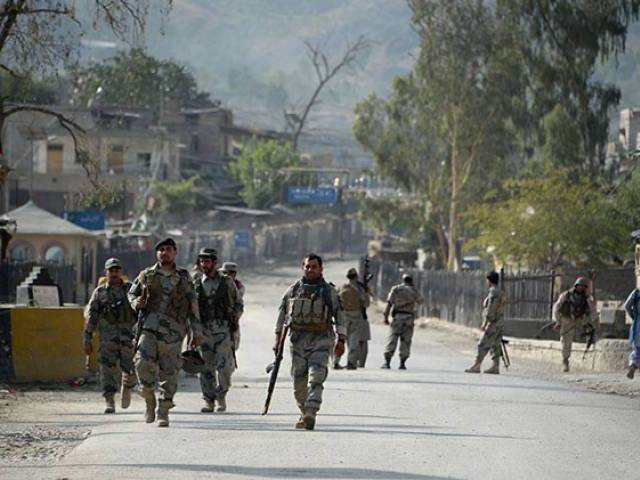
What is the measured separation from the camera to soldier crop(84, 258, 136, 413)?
59.4 feet

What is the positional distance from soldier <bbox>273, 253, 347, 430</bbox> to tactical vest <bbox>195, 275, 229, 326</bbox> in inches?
69.4

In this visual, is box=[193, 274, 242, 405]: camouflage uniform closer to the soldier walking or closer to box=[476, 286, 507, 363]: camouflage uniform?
the soldier walking

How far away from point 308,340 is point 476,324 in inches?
1222

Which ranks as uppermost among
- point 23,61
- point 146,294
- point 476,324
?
point 23,61

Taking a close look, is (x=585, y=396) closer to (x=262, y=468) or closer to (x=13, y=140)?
(x=262, y=468)

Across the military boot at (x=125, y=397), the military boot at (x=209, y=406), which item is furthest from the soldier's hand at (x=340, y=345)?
the military boot at (x=125, y=397)

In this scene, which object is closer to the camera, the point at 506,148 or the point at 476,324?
the point at 476,324

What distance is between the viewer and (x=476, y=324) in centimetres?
4656

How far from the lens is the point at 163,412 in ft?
50.7

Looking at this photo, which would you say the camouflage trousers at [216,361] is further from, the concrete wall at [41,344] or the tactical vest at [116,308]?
the concrete wall at [41,344]

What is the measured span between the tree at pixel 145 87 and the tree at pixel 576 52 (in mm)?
22964

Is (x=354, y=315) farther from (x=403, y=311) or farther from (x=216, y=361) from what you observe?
(x=216, y=361)

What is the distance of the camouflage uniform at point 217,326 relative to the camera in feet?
57.6

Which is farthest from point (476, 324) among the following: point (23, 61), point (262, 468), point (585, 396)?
point (262, 468)
